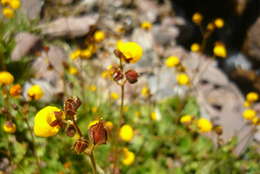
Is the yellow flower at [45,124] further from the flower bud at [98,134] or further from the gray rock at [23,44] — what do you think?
the gray rock at [23,44]

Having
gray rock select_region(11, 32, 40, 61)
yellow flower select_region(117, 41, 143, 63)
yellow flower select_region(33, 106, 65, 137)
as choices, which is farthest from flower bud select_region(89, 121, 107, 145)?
gray rock select_region(11, 32, 40, 61)

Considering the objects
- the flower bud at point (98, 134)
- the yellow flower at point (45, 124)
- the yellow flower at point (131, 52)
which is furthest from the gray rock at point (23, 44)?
the flower bud at point (98, 134)

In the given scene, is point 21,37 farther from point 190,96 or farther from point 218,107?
point 218,107

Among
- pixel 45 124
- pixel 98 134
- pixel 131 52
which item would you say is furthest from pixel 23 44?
pixel 98 134

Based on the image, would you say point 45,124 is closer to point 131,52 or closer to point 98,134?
point 98,134

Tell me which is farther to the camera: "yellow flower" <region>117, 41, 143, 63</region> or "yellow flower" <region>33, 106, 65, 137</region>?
"yellow flower" <region>117, 41, 143, 63</region>

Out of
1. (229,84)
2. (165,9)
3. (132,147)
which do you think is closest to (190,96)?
(132,147)

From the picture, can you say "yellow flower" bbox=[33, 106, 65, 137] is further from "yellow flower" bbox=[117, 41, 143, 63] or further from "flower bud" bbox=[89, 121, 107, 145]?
"yellow flower" bbox=[117, 41, 143, 63]

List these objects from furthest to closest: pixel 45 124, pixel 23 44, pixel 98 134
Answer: pixel 23 44, pixel 45 124, pixel 98 134
